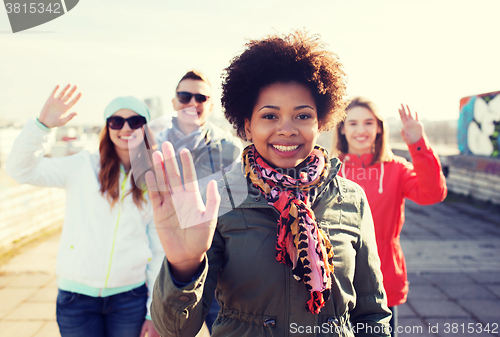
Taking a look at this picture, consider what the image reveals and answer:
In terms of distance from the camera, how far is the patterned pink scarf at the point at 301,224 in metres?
1.26

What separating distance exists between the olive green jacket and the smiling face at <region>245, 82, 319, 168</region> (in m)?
0.19

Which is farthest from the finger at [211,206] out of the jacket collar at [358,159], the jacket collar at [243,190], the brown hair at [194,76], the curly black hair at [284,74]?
the brown hair at [194,76]

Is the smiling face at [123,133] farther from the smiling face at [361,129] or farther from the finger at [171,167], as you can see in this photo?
the smiling face at [361,129]

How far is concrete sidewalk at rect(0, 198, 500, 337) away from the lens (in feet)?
10.3

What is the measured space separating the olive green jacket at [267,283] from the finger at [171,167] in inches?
11.0

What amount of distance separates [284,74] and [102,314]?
1.80m

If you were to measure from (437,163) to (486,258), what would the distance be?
3.59 m

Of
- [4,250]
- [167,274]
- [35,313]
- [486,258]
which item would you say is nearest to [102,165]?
[167,274]

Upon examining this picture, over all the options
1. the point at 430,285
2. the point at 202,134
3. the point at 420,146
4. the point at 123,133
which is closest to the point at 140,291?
the point at 123,133

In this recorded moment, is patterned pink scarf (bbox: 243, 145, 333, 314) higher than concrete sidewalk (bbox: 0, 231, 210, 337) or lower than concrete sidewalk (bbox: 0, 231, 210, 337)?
higher

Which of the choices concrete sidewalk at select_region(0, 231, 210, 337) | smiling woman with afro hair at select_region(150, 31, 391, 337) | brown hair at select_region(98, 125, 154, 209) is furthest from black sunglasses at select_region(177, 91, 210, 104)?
concrete sidewalk at select_region(0, 231, 210, 337)

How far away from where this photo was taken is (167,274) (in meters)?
1.07

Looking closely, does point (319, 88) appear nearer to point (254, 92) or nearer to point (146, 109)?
point (254, 92)

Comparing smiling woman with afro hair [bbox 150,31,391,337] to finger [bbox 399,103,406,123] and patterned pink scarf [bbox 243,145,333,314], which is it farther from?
finger [bbox 399,103,406,123]
